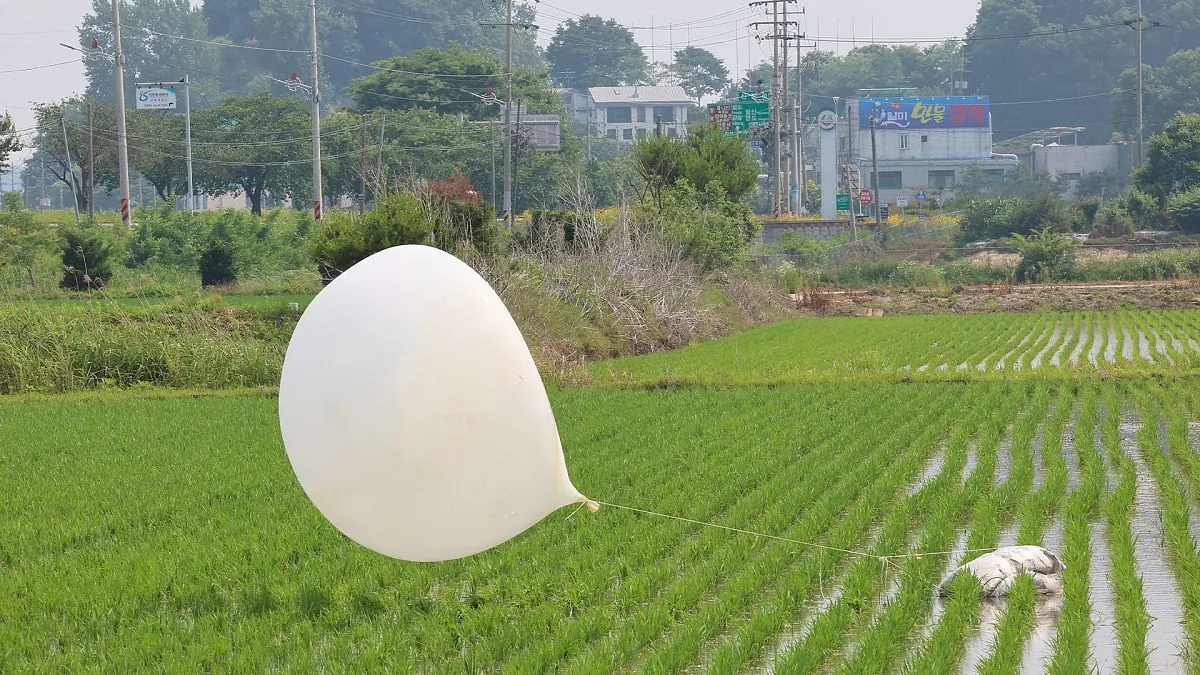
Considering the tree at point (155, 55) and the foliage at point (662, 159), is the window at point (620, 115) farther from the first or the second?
the foliage at point (662, 159)

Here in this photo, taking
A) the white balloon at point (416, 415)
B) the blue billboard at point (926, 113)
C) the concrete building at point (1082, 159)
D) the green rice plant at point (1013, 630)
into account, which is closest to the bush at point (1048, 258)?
the green rice plant at point (1013, 630)

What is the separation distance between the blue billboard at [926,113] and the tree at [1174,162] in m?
35.0

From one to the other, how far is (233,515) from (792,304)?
3086 cm

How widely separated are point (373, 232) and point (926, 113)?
261 ft

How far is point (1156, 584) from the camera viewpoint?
25.8ft

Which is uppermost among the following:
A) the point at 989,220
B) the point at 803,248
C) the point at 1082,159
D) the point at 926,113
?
the point at 926,113

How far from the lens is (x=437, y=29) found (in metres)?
125

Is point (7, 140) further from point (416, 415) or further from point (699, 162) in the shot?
point (416, 415)

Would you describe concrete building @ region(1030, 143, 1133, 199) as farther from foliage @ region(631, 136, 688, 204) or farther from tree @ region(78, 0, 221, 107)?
tree @ region(78, 0, 221, 107)

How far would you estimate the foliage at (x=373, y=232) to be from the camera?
2244 centimetres

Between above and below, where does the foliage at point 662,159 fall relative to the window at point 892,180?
below

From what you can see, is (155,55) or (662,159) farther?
(155,55)

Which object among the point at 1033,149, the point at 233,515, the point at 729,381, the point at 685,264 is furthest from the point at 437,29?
the point at 233,515

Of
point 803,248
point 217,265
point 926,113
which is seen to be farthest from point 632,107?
point 217,265
